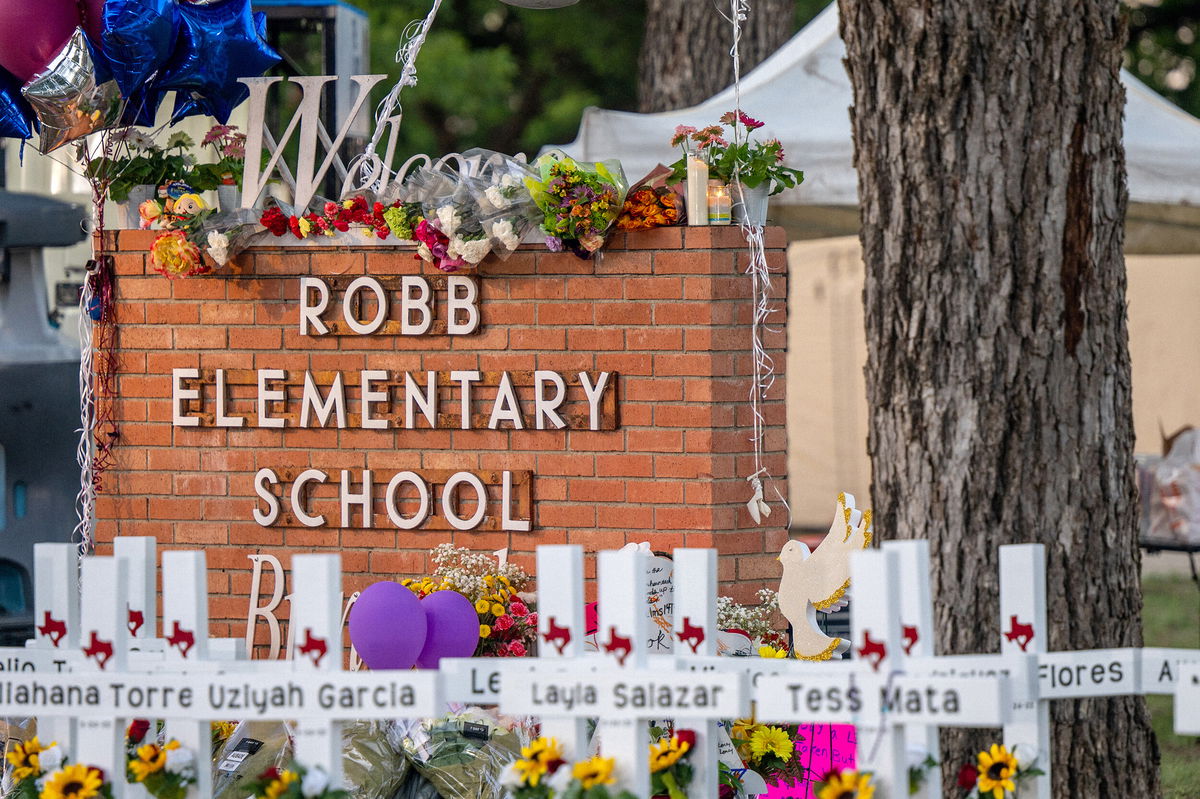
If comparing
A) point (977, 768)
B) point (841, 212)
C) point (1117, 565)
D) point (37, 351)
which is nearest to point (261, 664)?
point (977, 768)

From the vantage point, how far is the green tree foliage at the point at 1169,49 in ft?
49.4

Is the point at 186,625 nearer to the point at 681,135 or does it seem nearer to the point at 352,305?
the point at 352,305

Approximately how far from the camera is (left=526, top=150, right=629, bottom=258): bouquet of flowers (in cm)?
485

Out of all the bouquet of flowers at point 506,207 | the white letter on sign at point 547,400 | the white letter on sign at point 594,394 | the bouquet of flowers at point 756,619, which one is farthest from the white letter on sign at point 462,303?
the bouquet of flowers at point 756,619

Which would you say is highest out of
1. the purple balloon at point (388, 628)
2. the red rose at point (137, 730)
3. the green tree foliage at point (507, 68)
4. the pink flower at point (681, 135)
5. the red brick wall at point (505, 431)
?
the green tree foliage at point (507, 68)

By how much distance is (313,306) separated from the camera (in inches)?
207

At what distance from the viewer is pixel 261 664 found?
2.86m

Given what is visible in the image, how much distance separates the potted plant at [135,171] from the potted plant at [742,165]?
1744 mm

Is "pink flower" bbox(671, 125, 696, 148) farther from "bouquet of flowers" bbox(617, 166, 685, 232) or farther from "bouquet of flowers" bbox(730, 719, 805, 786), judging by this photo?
"bouquet of flowers" bbox(730, 719, 805, 786)

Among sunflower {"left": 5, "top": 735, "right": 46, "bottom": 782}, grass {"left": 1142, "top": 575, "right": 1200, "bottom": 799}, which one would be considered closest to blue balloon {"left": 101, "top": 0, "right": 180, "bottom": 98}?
sunflower {"left": 5, "top": 735, "right": 46, "bottom": 782}

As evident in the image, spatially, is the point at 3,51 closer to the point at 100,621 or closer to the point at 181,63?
the point at 181,63

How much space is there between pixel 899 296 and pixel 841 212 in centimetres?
371

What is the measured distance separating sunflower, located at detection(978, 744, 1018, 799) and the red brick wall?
213cm

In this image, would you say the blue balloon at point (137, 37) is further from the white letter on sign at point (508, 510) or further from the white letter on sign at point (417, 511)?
the white letter on sign at point (508, 510)
